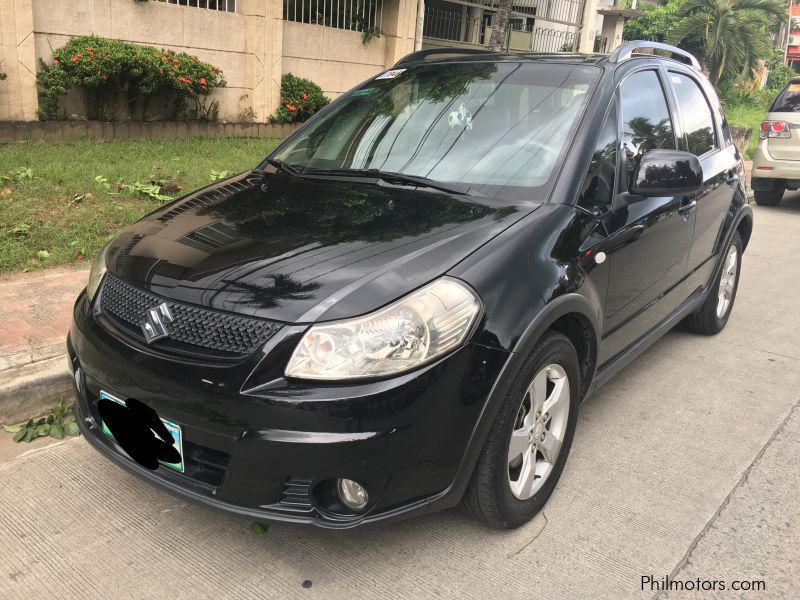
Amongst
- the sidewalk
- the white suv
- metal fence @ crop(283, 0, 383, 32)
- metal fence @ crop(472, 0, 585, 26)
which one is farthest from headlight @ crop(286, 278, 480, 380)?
metal fence @ crop(472, 0, 585, 26)

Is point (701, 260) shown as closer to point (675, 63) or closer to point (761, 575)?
point (675, 63)

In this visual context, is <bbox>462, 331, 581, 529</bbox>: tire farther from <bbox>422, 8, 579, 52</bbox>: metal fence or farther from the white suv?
<bbox>422, 8, 579, 52</bbox>: metal fence

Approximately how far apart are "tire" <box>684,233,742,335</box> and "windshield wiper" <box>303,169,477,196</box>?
2437 mm

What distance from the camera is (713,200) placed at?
422 cm

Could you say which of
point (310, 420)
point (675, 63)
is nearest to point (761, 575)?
point (310, 420)

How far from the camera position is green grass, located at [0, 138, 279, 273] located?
516cm

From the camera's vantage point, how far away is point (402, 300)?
2.21 meters

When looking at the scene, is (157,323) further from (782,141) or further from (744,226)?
(782,141)

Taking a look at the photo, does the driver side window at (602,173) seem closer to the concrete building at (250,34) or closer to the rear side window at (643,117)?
the rear side window at (643,117)

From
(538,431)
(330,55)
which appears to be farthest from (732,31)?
(538,431)

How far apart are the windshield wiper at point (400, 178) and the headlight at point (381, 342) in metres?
0.85

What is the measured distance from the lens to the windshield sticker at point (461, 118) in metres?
3.28

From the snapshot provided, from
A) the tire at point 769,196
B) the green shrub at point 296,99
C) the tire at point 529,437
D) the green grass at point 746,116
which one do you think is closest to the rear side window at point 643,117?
the tire at point 529,437

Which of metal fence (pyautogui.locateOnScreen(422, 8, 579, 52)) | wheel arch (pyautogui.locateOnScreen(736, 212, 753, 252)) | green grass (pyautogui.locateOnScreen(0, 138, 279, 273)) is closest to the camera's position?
wheel arch (pyautogui.locateOnScreen(736, 212, 753, 252))
